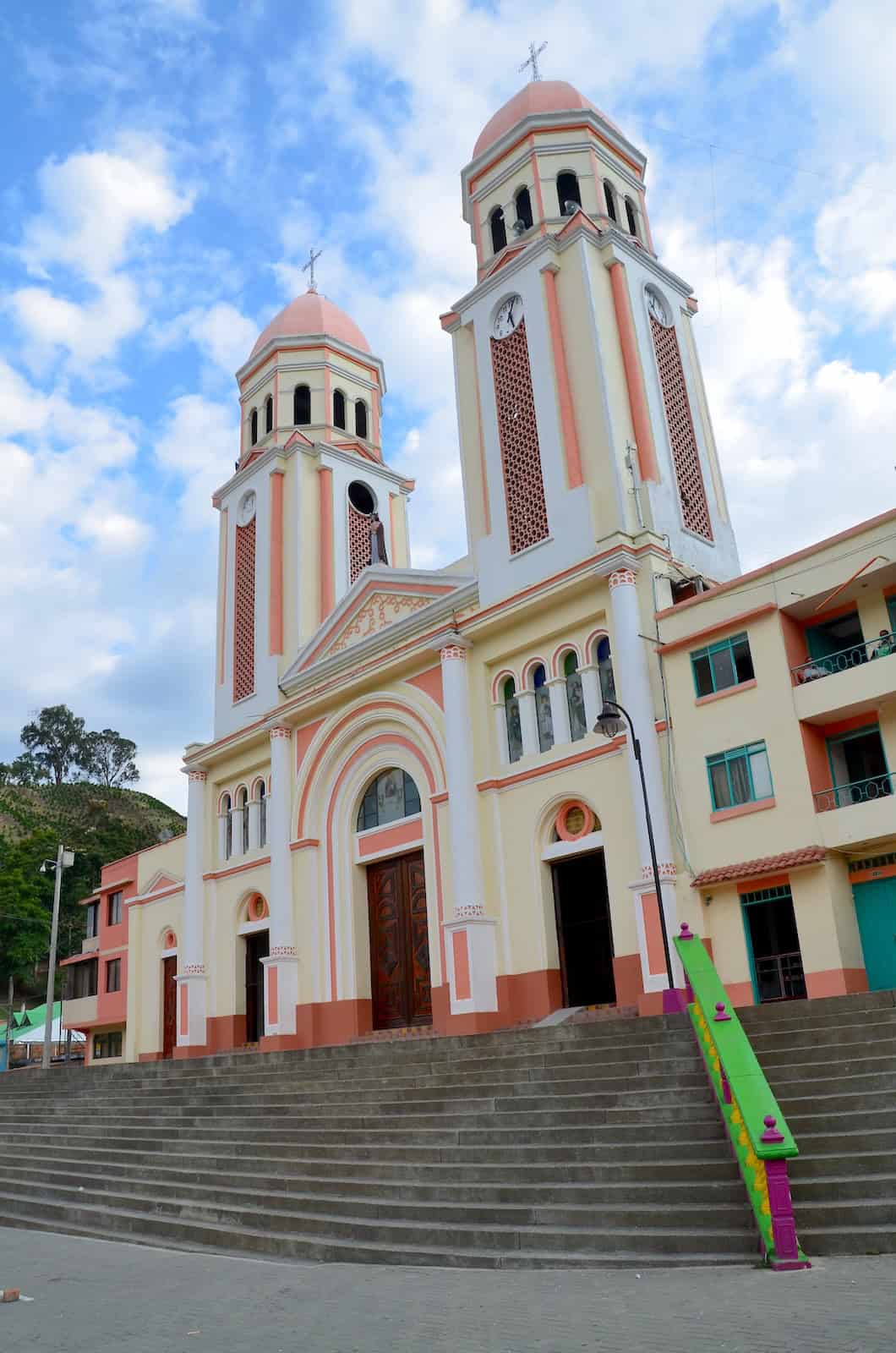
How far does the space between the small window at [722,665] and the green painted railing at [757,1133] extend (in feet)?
24.5

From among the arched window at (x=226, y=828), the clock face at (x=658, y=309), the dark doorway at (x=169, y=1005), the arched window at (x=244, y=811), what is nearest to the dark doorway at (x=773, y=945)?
the clock face at (x=658, y=309)

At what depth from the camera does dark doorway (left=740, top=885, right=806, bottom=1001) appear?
15000mm

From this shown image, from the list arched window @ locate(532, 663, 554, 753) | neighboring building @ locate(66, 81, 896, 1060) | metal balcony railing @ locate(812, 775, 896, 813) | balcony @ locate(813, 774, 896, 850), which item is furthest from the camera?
arched window @ locate(532, 663, 554, 753)

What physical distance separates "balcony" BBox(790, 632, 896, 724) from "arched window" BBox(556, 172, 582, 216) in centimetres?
1198

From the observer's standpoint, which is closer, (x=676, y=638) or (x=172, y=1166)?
(x=172, y=1166)

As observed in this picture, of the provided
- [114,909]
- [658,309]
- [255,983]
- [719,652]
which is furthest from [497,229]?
[114,909]

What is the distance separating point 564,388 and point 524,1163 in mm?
14436

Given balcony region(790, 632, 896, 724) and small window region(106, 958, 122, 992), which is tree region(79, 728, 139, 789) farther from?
balcony region(790, 632, 896, 724)

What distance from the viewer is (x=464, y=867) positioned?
60.8 feet

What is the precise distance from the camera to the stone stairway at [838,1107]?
301 inches

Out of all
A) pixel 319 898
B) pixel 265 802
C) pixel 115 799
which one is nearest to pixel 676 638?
pixel 319 898

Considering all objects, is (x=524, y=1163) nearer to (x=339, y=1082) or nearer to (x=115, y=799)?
(x=339, y=1082)

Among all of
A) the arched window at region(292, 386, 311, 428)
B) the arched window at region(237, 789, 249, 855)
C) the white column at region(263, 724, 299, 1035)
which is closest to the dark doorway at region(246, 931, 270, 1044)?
the white column at region(263, 724, 299, 1035)

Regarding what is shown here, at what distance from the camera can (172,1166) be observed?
1302cm
